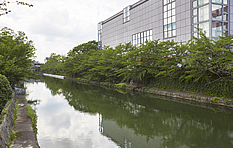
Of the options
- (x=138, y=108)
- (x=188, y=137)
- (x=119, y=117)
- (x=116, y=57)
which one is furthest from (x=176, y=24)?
(x=188, y=137)

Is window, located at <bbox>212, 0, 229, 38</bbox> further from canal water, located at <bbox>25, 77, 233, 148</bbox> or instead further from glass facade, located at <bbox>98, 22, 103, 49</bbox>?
glass facade, located at <bbox>98, 22, 103, 49</bbox>

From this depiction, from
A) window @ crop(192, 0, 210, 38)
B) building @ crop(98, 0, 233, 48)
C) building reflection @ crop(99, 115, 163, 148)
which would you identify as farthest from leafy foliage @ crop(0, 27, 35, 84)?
window @ crop(192, 0, 210, 38)

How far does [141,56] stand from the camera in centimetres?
2217

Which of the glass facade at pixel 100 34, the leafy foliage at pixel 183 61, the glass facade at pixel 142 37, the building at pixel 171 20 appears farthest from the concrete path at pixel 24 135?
the glass facade at pixel 100 34

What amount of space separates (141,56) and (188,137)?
47.8 feet

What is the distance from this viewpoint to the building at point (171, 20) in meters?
26.8

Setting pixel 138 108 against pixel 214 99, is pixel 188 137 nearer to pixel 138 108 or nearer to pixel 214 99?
pixel 138 108

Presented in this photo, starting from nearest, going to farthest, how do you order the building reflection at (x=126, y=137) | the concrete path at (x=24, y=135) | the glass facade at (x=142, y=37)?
the concrete path at (x=24, y=135) < the building reflection at (x=126, y=137) < the glass facade at (x=142, y=37)

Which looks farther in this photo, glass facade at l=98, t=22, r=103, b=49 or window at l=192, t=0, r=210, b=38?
glass facade at l=98, t=22, r=103, b=49

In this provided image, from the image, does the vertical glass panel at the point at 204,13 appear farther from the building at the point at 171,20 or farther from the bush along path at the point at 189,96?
the bush along path at the point at 189,96

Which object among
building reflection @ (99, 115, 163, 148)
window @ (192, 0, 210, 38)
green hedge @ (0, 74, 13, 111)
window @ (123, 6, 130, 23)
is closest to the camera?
green hedge @ (0, 74, 13, 111)

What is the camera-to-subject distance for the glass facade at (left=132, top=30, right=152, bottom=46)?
Result: 38125 millimetres

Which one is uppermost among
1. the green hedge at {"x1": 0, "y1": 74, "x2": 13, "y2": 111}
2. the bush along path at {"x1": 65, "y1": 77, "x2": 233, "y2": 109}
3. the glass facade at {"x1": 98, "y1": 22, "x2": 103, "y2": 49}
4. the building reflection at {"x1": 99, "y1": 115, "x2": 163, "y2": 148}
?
the glass facade at {"x1": 98, "y1": 22, "x2": 103, "y2": 49}

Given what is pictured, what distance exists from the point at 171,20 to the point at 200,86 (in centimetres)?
1916
